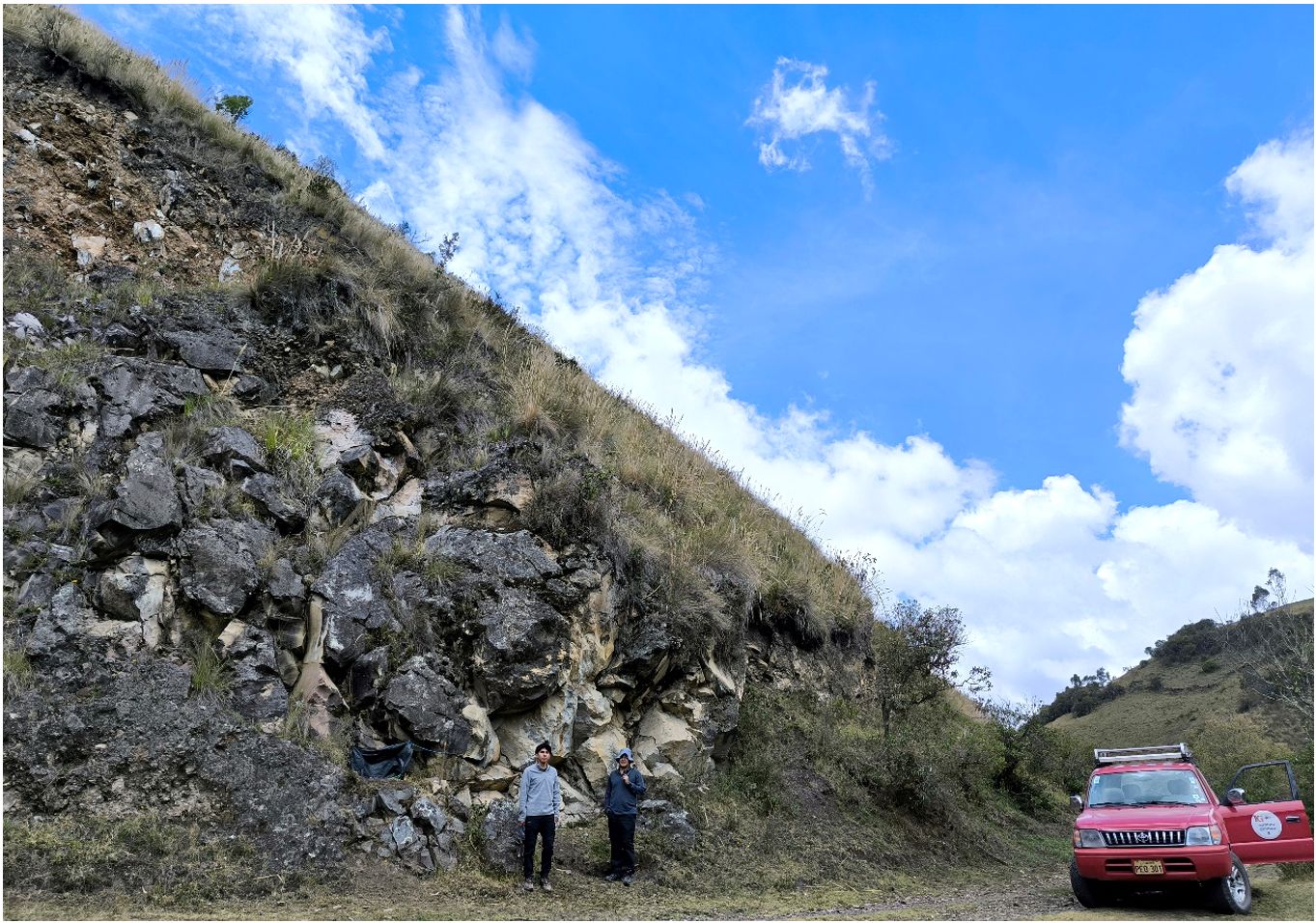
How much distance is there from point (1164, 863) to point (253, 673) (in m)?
9.53

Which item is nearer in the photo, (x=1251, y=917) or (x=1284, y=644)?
(x=1251, y=917)

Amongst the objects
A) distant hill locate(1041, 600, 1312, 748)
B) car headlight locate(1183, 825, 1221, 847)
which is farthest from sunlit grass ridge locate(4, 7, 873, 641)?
distant hill locate(1041, 600, 1312, 748)

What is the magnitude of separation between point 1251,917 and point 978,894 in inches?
125

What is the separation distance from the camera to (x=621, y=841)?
28.3 feet

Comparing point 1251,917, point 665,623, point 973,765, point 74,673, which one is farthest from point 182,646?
point 973,765

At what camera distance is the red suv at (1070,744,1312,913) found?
8062 mm

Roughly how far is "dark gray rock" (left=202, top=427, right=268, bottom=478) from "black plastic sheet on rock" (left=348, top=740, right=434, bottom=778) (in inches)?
150

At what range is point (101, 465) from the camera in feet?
29.9

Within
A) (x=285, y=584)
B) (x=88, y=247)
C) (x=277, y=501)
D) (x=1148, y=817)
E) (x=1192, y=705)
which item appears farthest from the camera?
(x=1192, y=705)

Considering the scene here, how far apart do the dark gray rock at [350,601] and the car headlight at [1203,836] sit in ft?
29.1

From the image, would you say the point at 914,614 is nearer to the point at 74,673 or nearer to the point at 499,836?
the point at 499,836

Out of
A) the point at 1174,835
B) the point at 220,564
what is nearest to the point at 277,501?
the point at 220,564

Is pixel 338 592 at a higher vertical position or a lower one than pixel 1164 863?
higher

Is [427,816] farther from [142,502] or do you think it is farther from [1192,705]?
[1192,705]
